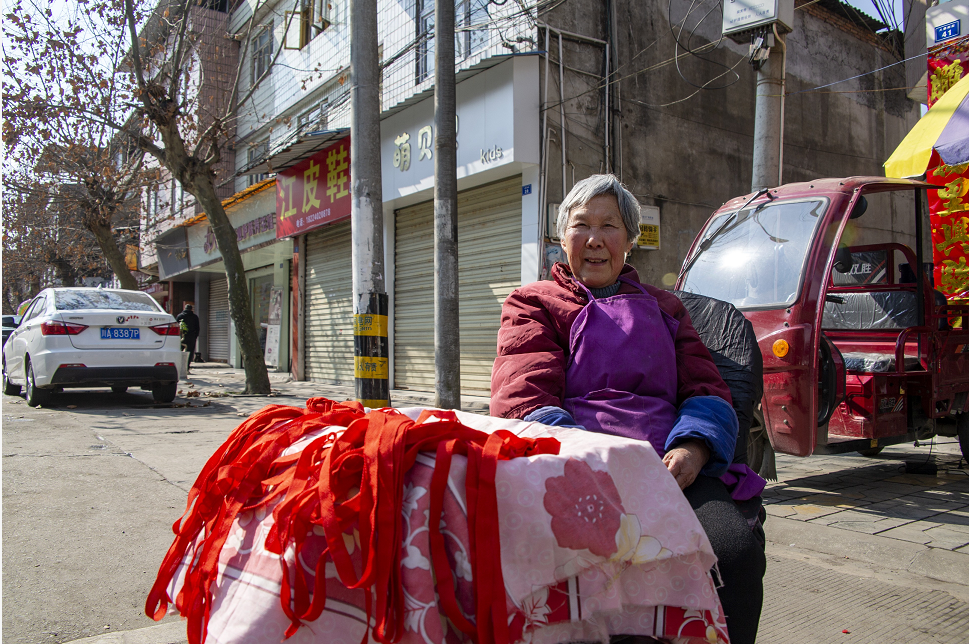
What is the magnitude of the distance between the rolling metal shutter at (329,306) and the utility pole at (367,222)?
688 centimetres

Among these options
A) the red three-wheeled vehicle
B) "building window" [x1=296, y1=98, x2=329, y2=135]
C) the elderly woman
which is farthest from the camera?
"building window" [x1=296, y1=98, x2=329, y2=135]

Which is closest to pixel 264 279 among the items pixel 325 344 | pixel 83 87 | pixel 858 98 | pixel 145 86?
pixel 325 344

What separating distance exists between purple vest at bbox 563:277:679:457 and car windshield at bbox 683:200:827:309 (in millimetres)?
2987

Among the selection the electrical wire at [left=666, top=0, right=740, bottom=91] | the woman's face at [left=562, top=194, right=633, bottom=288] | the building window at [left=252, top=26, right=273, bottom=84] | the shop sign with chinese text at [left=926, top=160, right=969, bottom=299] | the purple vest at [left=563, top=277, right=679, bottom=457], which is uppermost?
the building window at [left=252, top=26, right=273, bottom=84]

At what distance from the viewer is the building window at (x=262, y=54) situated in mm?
16469

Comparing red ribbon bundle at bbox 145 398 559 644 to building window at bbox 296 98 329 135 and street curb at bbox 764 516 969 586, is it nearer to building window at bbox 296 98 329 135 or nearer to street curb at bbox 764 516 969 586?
street curb at bbox 764 516 969 586

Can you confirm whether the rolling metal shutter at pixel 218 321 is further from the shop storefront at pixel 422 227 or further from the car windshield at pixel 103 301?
the car windshield at pixel 103 301

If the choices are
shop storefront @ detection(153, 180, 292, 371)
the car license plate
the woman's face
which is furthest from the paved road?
shop storefront @ detection(153, 180, 292, 371)

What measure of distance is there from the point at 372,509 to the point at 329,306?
13.3 m

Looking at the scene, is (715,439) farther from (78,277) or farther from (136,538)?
(78,277)

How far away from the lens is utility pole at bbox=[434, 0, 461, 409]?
23.5ft

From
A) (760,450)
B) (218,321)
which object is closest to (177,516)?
(760,450)

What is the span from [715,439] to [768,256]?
352cm

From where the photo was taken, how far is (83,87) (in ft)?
38.0
